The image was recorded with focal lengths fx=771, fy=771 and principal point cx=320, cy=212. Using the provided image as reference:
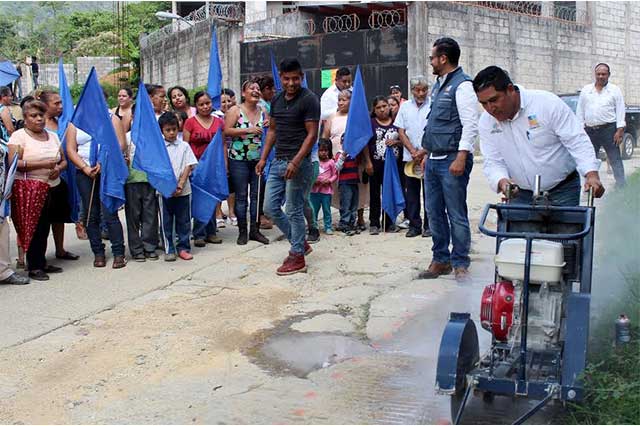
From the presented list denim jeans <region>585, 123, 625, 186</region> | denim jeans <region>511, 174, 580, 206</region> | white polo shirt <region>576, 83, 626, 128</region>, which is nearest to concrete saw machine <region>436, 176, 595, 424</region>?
denim jeans <region>511, 174, 580, 206</region>

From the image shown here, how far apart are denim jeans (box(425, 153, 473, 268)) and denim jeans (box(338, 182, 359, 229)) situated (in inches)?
99.7

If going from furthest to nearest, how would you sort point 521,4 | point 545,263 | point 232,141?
point 521,4, point 232,141, point 545,263

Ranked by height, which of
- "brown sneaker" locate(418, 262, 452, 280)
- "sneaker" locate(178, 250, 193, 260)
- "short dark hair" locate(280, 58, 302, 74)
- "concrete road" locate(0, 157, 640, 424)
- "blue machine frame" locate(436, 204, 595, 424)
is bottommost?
"concrete road" locate(0, 157, 640, 424)

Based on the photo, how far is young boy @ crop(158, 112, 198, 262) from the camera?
26.3 feet

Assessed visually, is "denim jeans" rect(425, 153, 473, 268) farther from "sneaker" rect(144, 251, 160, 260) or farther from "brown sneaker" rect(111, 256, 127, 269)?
"brown sneaker" rect(111, 256, 127, 269)

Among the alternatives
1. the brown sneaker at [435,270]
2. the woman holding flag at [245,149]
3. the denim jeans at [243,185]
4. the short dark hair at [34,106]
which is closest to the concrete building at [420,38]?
the woman holding flag at [245,149]

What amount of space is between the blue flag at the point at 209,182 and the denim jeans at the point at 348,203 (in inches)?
58.1

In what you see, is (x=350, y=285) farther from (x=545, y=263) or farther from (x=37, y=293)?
(x=545, y=263)

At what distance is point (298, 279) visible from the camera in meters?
7.08

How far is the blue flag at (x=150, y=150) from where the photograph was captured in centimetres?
786

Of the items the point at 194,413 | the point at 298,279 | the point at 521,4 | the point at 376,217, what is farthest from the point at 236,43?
the point at 194,413

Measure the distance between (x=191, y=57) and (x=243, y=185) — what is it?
1976 cm

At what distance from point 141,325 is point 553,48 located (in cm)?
1997

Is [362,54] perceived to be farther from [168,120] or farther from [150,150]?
[150,150]
